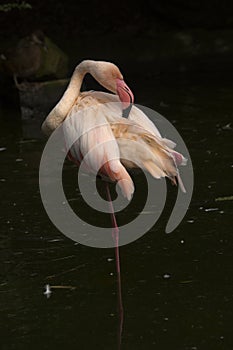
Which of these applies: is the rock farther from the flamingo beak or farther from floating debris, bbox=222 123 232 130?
the flamingo beak

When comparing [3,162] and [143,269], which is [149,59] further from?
[143,269]

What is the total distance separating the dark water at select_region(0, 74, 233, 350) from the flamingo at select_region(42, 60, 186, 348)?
0.61 ft

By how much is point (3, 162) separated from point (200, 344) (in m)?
4.09

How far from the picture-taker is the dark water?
436 centimetres

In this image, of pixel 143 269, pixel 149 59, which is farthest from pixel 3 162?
pixel 149 59

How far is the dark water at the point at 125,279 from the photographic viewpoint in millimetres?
4363

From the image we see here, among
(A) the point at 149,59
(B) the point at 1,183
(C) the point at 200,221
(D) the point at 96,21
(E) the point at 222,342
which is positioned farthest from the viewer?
(D) the point at 96,21

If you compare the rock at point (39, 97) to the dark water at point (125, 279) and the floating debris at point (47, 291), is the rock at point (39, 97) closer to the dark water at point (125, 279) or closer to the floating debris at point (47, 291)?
the dark water at point (125, 279)

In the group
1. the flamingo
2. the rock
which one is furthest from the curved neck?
the rock

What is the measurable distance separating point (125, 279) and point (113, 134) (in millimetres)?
809

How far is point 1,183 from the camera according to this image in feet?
23.7

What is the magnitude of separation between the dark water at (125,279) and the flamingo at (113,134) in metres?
0.19

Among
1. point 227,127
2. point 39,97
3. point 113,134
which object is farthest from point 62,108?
point 39,97

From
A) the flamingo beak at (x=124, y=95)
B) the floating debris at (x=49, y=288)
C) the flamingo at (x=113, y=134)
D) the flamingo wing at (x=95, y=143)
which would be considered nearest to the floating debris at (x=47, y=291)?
the floating debris at (x=49, y=288)
